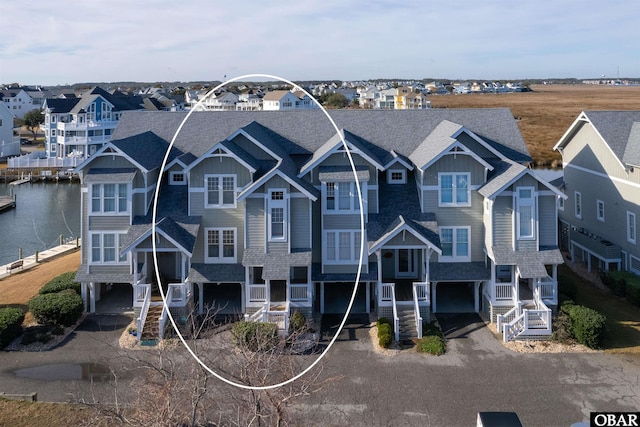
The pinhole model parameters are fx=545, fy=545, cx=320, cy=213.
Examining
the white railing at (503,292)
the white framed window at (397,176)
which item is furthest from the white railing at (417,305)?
the white framed window at (397,176)

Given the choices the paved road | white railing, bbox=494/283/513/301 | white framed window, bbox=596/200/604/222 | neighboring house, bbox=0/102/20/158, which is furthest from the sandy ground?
neighboring house, bbox=0/102/20/158

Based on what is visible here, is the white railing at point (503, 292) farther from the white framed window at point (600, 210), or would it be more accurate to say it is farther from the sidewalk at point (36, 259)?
the sidewalk at point (36, 259)

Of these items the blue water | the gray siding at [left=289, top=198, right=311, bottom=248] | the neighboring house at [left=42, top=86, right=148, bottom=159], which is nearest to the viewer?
the gray siding at [left=289, top=198, right=311, bottom=248]

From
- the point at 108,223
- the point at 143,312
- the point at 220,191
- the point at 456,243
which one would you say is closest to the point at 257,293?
the point at 143,312

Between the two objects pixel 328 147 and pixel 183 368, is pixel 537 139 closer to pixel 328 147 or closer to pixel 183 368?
pixel 328 147

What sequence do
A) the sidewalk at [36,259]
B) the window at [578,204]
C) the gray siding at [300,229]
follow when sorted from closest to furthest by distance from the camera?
the gray siding at [300,229], the sidewalk at [36,259], the window at [578,204]

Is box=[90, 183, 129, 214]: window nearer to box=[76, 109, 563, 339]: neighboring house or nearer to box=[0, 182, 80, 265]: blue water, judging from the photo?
box=[76, 109, 563, 339]: neighboring house

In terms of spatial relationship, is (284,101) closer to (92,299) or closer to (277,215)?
(92,299)
